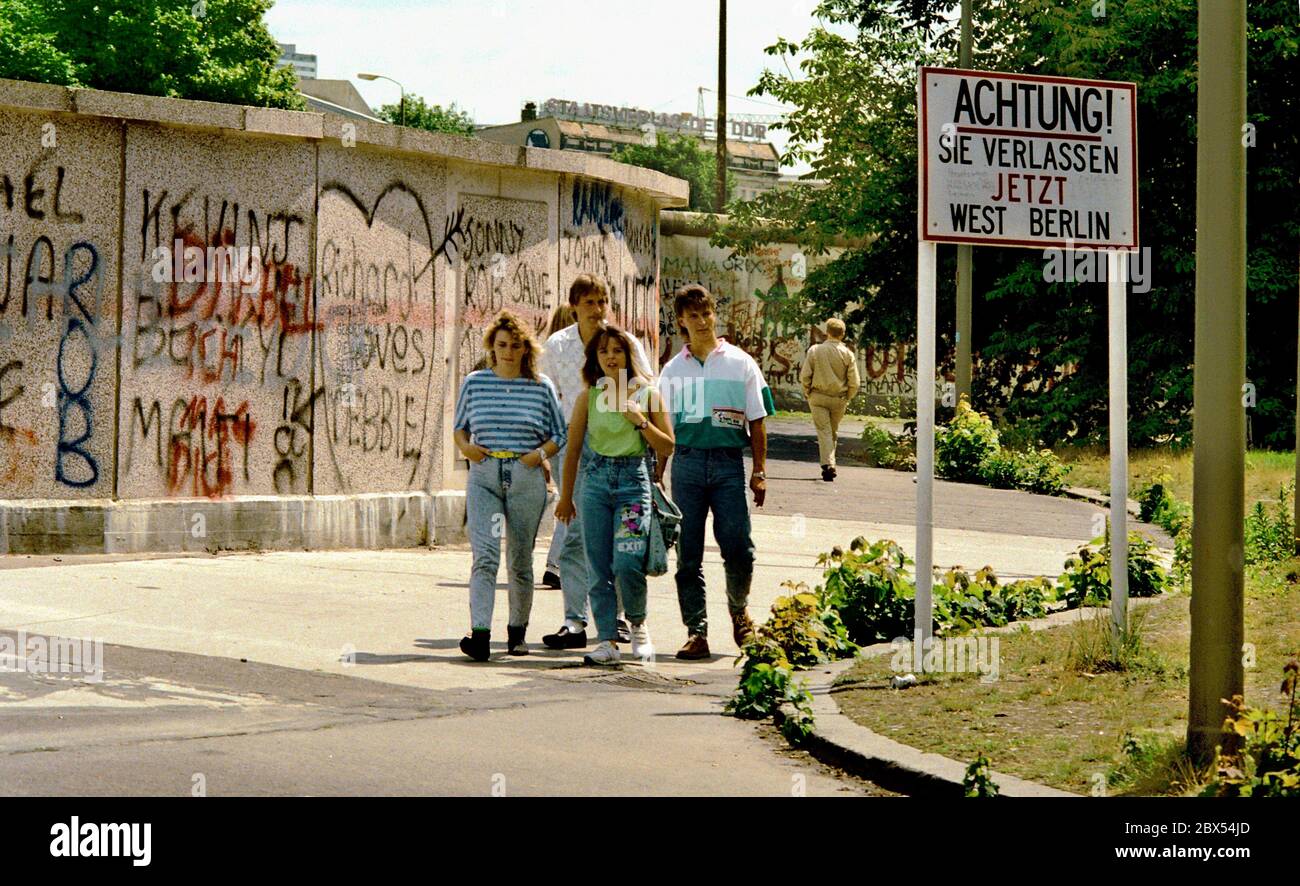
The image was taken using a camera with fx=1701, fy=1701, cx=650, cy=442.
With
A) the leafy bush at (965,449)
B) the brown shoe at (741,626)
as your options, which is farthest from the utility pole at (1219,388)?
the leafy bush at (965,449)

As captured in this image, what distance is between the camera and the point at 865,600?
9047 millimetres

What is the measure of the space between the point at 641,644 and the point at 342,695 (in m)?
1.84

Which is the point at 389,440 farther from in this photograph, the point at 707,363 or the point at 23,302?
the point at 707,363

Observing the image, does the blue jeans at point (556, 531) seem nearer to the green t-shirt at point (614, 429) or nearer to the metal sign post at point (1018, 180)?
the green t-shirt at point (614, 429)

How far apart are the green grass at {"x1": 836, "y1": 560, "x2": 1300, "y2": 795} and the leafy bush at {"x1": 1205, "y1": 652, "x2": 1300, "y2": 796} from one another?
236mm

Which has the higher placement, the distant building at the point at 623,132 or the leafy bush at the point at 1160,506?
the distant building at the point at 623,132

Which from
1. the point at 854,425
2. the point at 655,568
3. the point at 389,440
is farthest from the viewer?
the point at 854,425

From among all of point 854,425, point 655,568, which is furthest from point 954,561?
point 854,425

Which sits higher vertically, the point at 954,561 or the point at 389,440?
the point at 389,440

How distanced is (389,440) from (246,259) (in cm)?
181

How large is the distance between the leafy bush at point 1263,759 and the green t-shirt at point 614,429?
3865 mm

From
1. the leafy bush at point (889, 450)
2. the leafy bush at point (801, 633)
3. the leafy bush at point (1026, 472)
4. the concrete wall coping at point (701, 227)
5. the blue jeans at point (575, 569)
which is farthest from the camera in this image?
the concrete wall coping at point (701, 227)

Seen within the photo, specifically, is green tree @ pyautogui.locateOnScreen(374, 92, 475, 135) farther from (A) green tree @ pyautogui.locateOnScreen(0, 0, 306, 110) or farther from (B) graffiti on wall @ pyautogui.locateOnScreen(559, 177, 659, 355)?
(B) graffiti on wall @ pyautogui.locateOnScreen(559, 177, 659, 355)

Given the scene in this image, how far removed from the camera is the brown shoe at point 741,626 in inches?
331
